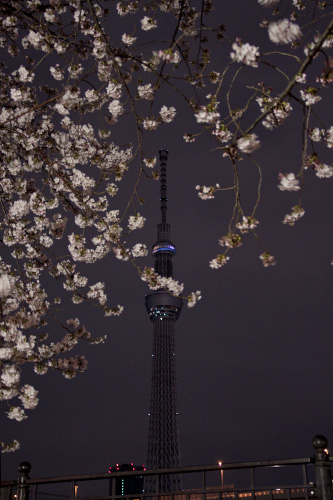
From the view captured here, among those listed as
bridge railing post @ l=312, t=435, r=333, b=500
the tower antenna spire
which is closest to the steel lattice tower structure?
the tower antenna spire

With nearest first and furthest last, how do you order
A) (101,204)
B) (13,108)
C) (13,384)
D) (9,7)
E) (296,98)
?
(296,98) < (9,7) < (13,384) < (13,108) < (101,204)

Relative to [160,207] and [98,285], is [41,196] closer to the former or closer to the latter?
[98,285]

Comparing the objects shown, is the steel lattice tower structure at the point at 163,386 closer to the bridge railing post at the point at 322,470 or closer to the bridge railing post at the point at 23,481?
the bridge railing post at the point at 23,481

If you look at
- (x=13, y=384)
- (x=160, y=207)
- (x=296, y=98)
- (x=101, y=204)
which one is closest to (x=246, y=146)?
(x=296, y=98)

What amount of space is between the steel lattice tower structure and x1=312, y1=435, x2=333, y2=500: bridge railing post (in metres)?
58.6

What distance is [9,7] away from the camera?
4.31 m

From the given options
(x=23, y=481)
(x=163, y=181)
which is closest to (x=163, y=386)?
(x=163, y=181)

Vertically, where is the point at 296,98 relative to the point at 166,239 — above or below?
below

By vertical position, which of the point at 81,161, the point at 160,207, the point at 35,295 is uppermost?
the point at 160,207

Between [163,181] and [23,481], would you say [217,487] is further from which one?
A: [163,181]

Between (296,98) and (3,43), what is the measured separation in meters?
4.43

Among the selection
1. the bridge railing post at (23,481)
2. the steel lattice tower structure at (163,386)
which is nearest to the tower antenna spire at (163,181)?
the steel lattice tower structure at (163,386)

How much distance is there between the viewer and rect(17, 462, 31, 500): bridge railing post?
504 cm

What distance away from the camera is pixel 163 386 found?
65312 millimetres
